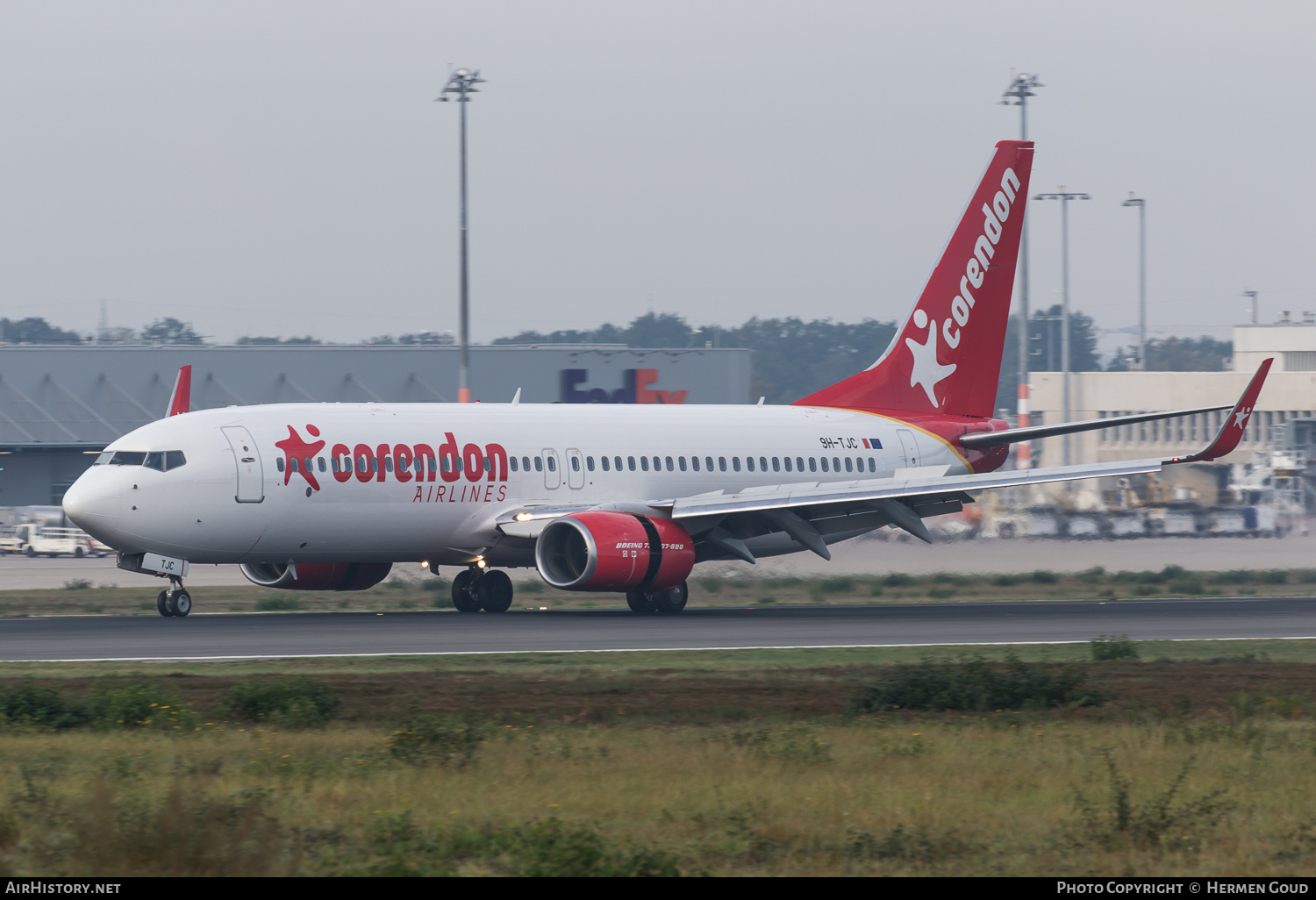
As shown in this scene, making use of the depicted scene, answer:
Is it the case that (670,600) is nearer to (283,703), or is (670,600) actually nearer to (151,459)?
(151,459)

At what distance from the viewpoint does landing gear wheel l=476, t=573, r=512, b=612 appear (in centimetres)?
3325

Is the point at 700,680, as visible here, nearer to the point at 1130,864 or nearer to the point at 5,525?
the point at 1130,864

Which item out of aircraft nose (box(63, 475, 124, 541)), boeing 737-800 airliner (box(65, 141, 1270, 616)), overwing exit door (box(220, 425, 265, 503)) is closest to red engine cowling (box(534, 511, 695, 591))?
boeing 737-800 airliner (box(65, 141, 1270, 616))

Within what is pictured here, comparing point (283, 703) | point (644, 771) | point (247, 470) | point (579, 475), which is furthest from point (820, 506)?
point (644, 771)

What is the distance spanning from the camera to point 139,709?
16.4 meters

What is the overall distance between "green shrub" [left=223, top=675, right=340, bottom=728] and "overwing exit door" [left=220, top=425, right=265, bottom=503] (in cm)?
1174

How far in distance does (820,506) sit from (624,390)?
41.7m

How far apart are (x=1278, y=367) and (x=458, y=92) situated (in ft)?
288

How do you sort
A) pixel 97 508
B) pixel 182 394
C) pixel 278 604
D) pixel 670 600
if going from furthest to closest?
pixel 182 394, pixel 278 604, pixel 670 600, pixel 97 508

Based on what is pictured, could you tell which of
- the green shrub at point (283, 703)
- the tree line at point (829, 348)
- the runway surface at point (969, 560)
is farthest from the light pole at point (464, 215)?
the tree line at point (829, 348)

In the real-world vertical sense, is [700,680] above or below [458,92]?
below

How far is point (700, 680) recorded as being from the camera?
1983 centimetres

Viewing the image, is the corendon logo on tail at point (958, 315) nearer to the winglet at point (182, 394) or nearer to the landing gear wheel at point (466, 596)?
the landing gear wheel at point (466, 596)

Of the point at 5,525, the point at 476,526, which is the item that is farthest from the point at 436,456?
the point at 5,525
